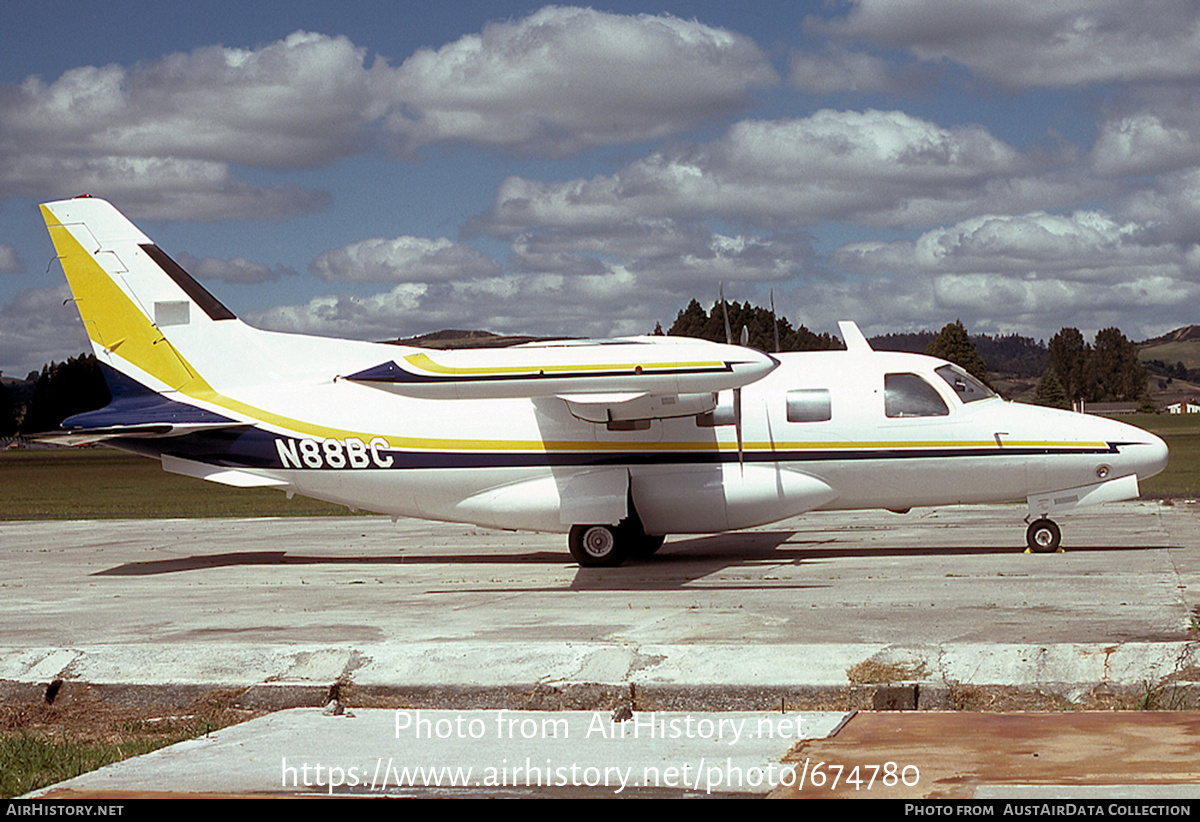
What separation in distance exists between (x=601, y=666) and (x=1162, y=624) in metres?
4.70

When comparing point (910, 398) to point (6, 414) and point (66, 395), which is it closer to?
point (66, 395)

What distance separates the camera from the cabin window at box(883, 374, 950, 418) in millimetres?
16688

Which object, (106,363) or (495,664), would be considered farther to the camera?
(106,363)

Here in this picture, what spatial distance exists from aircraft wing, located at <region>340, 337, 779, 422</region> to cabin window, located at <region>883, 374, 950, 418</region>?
3.21 m

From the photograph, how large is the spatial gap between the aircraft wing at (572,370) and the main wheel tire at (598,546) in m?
2.89

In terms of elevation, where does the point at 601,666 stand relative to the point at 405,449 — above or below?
below

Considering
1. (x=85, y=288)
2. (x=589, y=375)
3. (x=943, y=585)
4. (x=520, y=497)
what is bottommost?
(x=943, y=585)

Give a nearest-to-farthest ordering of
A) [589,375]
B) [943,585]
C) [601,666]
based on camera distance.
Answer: [601,666] < [943,585] < [589,375]

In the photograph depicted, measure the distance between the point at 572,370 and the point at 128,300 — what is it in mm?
8244

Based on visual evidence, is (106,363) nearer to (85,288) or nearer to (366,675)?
(85,288)

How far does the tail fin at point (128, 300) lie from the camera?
1817 centimetres

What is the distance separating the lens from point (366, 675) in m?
8.42

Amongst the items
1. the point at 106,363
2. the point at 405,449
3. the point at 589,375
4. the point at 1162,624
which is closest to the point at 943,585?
the point at 1162,624

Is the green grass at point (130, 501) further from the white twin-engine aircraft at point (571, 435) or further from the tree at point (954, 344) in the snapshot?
the tree at point (954, 344)
